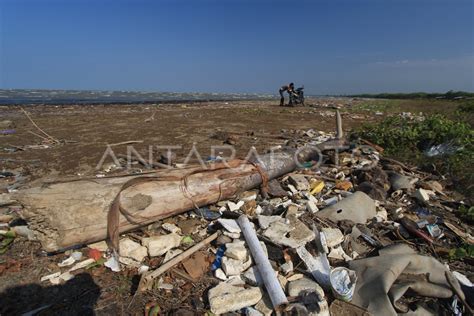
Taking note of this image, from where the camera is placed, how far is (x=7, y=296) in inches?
90.4

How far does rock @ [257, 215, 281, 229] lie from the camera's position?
121 inches

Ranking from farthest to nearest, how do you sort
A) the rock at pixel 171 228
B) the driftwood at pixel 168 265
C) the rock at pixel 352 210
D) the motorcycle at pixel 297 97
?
the motorcycle at pixel 297 97
the rock at pixel 352 210
the rock at pixel 171 228
the driftwood at pixel 168 265

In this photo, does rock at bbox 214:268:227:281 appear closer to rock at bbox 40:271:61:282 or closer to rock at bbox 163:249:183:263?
rock at bbox 163:249:183:263

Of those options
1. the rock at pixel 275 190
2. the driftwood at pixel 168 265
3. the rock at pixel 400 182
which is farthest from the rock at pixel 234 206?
the rock at pixel 400 182

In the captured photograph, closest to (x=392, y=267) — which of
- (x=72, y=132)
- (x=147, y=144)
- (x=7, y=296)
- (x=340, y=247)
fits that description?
(x=340, y=247)

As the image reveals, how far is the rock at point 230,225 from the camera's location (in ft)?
9.76

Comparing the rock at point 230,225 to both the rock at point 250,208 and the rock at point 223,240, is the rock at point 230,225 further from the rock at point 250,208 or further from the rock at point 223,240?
the rock at point 250,208

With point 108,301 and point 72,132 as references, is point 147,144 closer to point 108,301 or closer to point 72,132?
point 72,132

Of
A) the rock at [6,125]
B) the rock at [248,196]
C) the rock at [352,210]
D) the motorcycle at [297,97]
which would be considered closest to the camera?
the rock at [352,210]

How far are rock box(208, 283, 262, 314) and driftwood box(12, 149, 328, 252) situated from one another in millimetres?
1125

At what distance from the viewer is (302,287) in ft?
7.63

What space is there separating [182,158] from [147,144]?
1.98 meters

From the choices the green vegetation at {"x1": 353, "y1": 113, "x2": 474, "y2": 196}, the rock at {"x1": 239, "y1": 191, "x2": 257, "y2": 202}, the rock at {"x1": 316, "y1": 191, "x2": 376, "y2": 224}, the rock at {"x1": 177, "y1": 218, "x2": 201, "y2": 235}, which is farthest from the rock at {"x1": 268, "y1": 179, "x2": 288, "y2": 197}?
the green vegetation at {"x1": 353, "y1": 113, "x2": 474, "y2": 196}

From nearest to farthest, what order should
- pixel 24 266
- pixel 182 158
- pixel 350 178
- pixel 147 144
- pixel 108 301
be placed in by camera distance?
pixel 108 301
pixel 24 266
pixel 350 178
pixel 182 158
pixel 147 144
